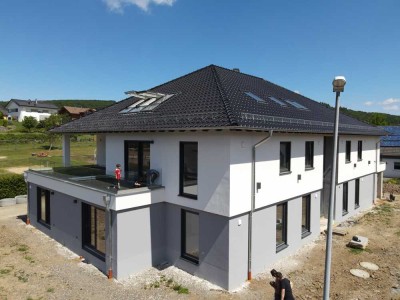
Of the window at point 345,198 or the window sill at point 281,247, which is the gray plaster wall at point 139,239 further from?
the window at point 345,198

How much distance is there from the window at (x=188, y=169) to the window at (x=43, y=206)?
909 centimetres

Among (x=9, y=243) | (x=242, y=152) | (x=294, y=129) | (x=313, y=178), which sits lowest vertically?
(x=9, y=243)

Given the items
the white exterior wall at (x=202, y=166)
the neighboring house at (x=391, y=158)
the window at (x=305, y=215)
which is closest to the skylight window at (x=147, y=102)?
the white exterior wall at (x=202, y=166)

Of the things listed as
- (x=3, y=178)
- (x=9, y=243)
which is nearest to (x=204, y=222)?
(x=9, y=243)

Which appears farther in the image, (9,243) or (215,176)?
(9,243)

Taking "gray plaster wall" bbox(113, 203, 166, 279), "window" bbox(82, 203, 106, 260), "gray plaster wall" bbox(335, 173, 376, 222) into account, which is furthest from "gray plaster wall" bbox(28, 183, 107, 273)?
"gray plaster wall" bbox(335, 173, 376, 222)

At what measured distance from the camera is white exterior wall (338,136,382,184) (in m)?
18.1

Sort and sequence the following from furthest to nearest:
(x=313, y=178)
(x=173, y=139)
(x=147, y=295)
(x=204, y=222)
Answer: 1. (x=313, y=178)
2. (x=173, y=139)
3. (x=204, y=222)
4. (x=147, y=295)

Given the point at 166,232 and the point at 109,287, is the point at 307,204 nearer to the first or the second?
the point at 166,232

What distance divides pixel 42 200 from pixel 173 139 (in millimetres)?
10063

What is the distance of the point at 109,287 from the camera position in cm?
1033

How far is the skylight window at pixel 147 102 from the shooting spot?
14.6 m

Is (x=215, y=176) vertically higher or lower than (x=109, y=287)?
higher

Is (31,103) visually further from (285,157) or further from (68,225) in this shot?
(285,157)
